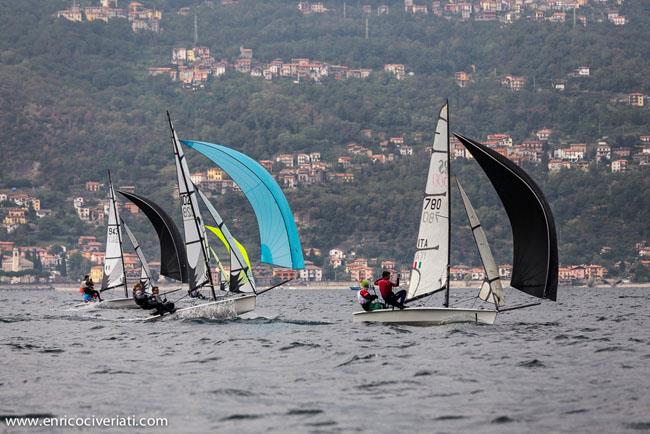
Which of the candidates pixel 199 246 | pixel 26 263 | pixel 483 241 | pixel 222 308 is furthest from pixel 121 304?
pixel 26 263

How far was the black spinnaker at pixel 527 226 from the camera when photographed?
24.1 m

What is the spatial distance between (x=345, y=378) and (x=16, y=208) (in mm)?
151140

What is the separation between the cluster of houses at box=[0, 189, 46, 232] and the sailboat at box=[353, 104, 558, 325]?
137750mm

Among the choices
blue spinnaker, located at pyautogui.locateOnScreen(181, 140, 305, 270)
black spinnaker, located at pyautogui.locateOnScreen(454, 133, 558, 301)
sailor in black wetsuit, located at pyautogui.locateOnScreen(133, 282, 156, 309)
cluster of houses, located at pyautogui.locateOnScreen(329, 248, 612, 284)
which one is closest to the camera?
black spinnaker, located at pyautogui.locateOnScreen(454, 133, 558, 301)

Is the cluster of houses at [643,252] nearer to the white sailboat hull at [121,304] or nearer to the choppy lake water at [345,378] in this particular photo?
the white sailboat hull at [121,304]

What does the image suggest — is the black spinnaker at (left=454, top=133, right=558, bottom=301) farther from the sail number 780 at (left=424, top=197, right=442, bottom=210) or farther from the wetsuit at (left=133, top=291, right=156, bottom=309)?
the wetsuit at (left=133, top=291, right=156, bottom=309)

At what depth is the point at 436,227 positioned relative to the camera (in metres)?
25.9

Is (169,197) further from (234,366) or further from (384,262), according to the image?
(234,366)

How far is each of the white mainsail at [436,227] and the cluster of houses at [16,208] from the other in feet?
452

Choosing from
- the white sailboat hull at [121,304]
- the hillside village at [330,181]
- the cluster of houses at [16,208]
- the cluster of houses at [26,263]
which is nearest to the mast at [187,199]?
the white sailboat hull at [121,304]

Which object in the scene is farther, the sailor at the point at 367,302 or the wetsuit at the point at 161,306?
the wetsuit at the point at 161,306

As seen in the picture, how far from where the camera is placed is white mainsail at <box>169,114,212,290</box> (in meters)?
30.0

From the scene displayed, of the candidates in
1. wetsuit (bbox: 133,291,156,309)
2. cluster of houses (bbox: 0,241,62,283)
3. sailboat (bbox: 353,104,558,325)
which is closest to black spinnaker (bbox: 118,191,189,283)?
wetsuit (bbox: 133,291,156,309)

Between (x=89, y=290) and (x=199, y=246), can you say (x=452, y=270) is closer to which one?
(x=89, y=290)
